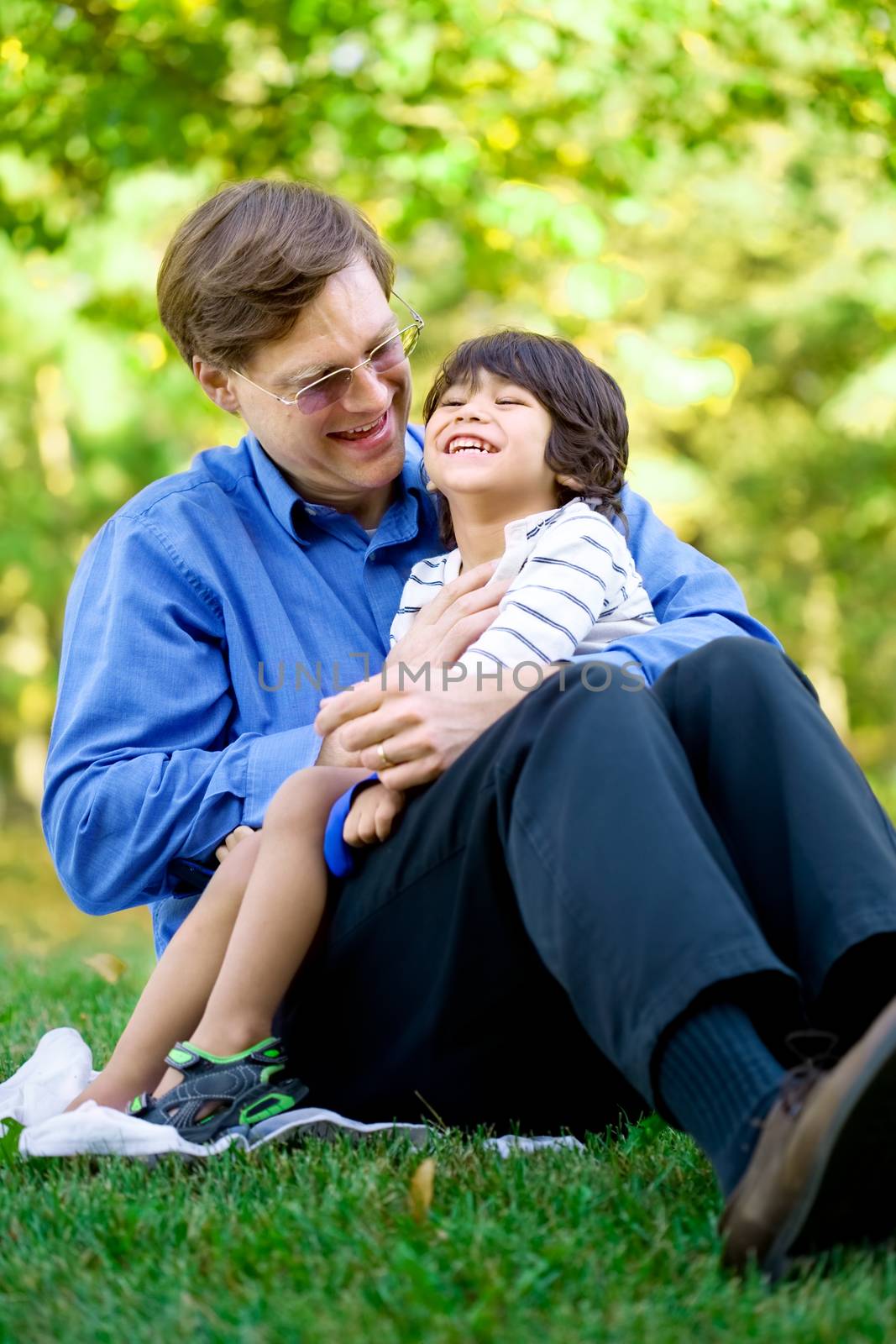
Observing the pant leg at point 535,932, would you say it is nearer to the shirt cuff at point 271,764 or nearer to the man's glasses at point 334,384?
Answer: the shirt cuff at point 271,764

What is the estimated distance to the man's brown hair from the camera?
9.66ft

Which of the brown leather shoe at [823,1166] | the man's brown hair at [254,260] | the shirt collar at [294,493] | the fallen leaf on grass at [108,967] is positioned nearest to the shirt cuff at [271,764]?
the shirt collar at [294,493]

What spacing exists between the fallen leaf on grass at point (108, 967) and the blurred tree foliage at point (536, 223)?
150 inches

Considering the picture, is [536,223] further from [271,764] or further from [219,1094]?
[219,1094]

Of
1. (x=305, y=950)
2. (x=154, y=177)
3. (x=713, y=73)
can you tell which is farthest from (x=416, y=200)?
(x=305, y=950)

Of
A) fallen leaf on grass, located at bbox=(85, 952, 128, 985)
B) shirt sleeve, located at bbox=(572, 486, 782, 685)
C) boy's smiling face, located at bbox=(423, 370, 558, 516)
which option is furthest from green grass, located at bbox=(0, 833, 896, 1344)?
fallen leaf on grass, located at bbox=(85, 952, 128, 985)

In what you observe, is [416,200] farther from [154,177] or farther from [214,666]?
[214,666]

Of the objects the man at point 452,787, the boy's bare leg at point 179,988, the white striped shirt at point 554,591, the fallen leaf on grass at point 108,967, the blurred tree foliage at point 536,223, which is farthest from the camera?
the blurred tree foliage at point 536,223

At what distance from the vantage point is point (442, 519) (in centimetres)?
312

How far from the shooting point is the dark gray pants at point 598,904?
67.2 inches

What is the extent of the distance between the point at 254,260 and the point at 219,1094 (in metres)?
1.61

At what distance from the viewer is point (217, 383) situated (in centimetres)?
323

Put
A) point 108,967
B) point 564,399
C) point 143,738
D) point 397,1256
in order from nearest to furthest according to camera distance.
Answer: point 397,1256, point 143,738, point 564,399, point 108,967

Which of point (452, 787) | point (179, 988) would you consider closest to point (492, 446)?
point (452, 787)
